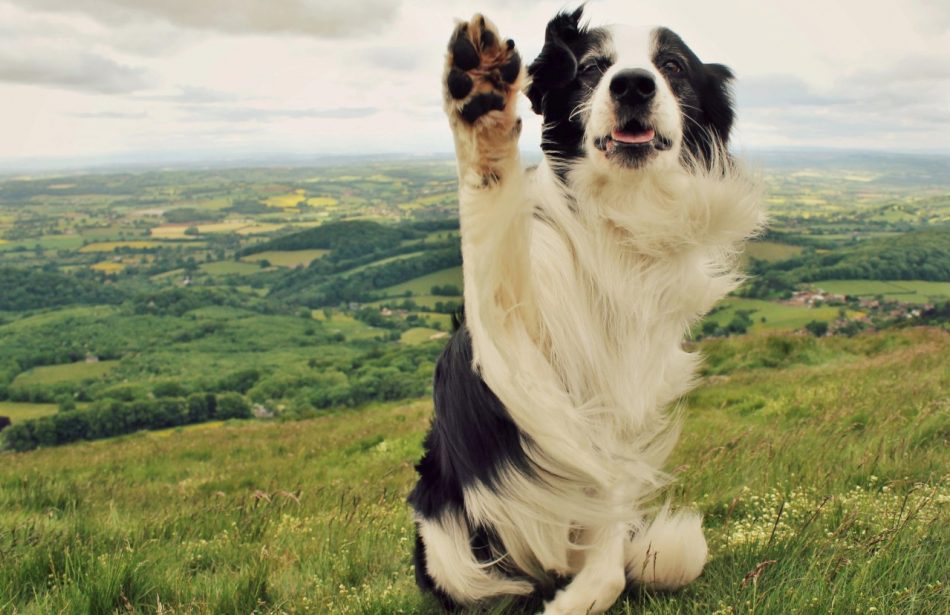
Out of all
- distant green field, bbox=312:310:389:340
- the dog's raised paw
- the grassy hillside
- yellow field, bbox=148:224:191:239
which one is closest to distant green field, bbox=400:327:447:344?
distant green field, bbox=312:310:389:340

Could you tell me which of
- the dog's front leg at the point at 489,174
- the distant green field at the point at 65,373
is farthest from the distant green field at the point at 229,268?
the dog's front leg at the point at 489,174

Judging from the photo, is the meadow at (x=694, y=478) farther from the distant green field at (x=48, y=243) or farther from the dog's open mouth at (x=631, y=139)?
the distant green field at (x=48, y=243)

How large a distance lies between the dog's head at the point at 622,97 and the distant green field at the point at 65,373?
232ft

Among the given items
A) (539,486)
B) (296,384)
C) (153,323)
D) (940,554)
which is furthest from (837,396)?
(153,323)

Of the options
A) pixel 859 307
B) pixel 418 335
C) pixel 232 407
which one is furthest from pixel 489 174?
pixel 418 335

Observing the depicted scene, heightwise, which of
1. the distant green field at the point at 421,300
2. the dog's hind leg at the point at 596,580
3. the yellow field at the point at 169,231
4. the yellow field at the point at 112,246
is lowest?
the distant green field at the point at 421,300

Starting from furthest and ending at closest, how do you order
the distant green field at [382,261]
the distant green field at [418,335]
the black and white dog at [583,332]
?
the distant green field at [382,261] < the distant green field at [418,335] < the black and white dog at [583,332]

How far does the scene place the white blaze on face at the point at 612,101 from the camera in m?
2.80

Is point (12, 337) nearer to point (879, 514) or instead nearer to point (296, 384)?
point (296, 384)

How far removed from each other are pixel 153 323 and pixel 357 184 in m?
59.9

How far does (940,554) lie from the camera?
8.66 feet

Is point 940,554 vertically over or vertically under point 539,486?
under

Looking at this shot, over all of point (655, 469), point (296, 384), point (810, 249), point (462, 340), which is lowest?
point (296, 384)

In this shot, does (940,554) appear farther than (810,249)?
Result: No
